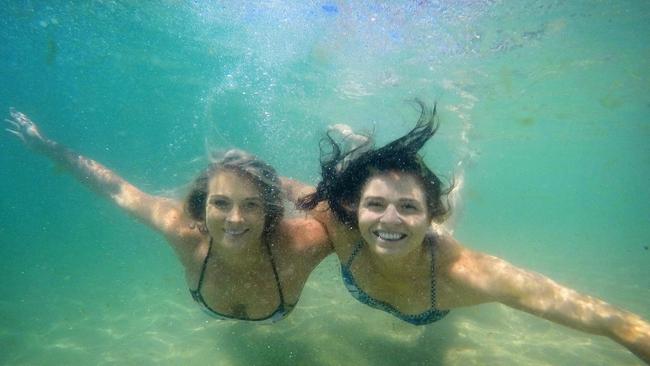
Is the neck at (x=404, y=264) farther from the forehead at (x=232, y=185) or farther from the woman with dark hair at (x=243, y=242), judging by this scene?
the forehead at (x=232, y=185)

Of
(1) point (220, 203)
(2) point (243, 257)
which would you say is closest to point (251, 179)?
(1) point (220, 203)

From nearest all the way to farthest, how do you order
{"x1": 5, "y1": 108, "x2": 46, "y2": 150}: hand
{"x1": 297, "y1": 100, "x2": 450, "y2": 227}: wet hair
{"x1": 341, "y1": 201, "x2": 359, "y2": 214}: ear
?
1. {"x1": 297, "y1": 100, "x2": 450, "y2": 227}: wet hair
2. {"x1": 341, "y1": 201, "x2": 359, "y2": 214}: ear
3. {"x1": 5, "y1": 108, "x2": 46, "y2": 150}: hand

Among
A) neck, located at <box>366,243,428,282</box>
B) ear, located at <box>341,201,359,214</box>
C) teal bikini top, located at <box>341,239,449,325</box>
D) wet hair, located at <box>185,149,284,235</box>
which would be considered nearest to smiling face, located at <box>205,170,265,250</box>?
wet hair, located at <box>185,149,284,235</box>

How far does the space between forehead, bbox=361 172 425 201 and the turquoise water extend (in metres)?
2.54

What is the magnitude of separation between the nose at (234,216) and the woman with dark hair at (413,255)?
0.96 meters

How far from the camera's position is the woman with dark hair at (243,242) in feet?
14.4

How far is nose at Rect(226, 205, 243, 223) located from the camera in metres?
4.25

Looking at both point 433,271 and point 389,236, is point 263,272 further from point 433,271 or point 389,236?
point 433,271

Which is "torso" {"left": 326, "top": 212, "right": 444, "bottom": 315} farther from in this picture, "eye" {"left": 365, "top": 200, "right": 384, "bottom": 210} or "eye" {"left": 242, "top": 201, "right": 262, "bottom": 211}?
"eye" {"left": 242, "top": 201, "right": 262, "bottom": 211}

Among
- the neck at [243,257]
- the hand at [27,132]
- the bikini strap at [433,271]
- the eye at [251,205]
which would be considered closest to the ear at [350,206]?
the bikini strap at [433,271]

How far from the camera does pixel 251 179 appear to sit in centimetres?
452

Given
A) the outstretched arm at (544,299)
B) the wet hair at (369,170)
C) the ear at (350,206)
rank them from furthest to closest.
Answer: the ear at (350,206) < the wet hair at (369,170) < the outstretched arm at (544,299)

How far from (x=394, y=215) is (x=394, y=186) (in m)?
0.32

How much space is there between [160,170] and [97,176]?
339ft
